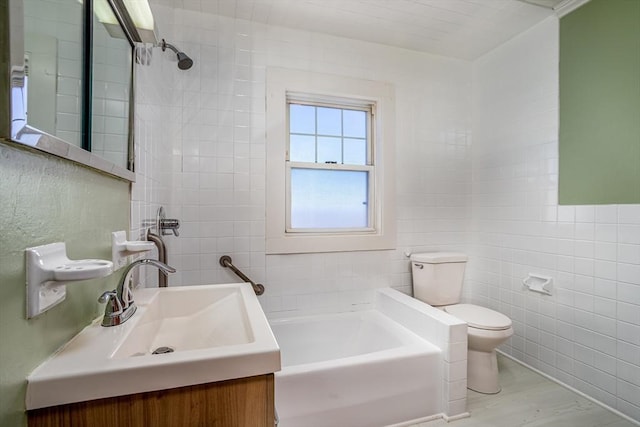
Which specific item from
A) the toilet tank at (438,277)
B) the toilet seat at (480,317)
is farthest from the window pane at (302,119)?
the toilet seat at (480,317)

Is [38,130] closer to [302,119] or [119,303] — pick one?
[119,303]

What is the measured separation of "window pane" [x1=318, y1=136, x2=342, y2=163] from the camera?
239cm

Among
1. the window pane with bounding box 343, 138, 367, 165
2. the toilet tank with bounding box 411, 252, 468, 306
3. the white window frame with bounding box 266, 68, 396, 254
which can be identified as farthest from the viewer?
the window pane with bounding box 343, 138, 367, 165

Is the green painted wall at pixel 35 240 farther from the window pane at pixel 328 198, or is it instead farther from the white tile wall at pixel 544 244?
the white tile wall at pixel 544 244

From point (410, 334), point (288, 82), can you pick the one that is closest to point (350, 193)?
point (288, 82)

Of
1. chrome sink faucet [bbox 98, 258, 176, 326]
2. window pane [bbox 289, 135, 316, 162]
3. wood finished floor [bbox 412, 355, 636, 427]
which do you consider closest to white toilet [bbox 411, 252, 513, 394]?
wood finished floor [bbox 412, 355, 636, 427]

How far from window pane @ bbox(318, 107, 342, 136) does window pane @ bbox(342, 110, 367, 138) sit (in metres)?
0.05

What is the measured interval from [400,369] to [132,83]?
184cm

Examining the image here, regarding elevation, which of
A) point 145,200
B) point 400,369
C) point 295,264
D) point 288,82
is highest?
point 288,82

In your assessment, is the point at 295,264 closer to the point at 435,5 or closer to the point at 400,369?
the point at 400,369

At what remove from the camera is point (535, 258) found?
217 centimetres

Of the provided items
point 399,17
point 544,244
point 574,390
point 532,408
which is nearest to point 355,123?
point 399,17

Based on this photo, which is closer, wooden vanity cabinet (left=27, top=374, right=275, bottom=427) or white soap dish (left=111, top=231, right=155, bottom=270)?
wooden vanity cabinet (left=27, top=374, right=275, bottom=427)

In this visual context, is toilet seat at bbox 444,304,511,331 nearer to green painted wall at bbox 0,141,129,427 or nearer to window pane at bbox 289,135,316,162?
window pane at bbox 289,135,316,162
